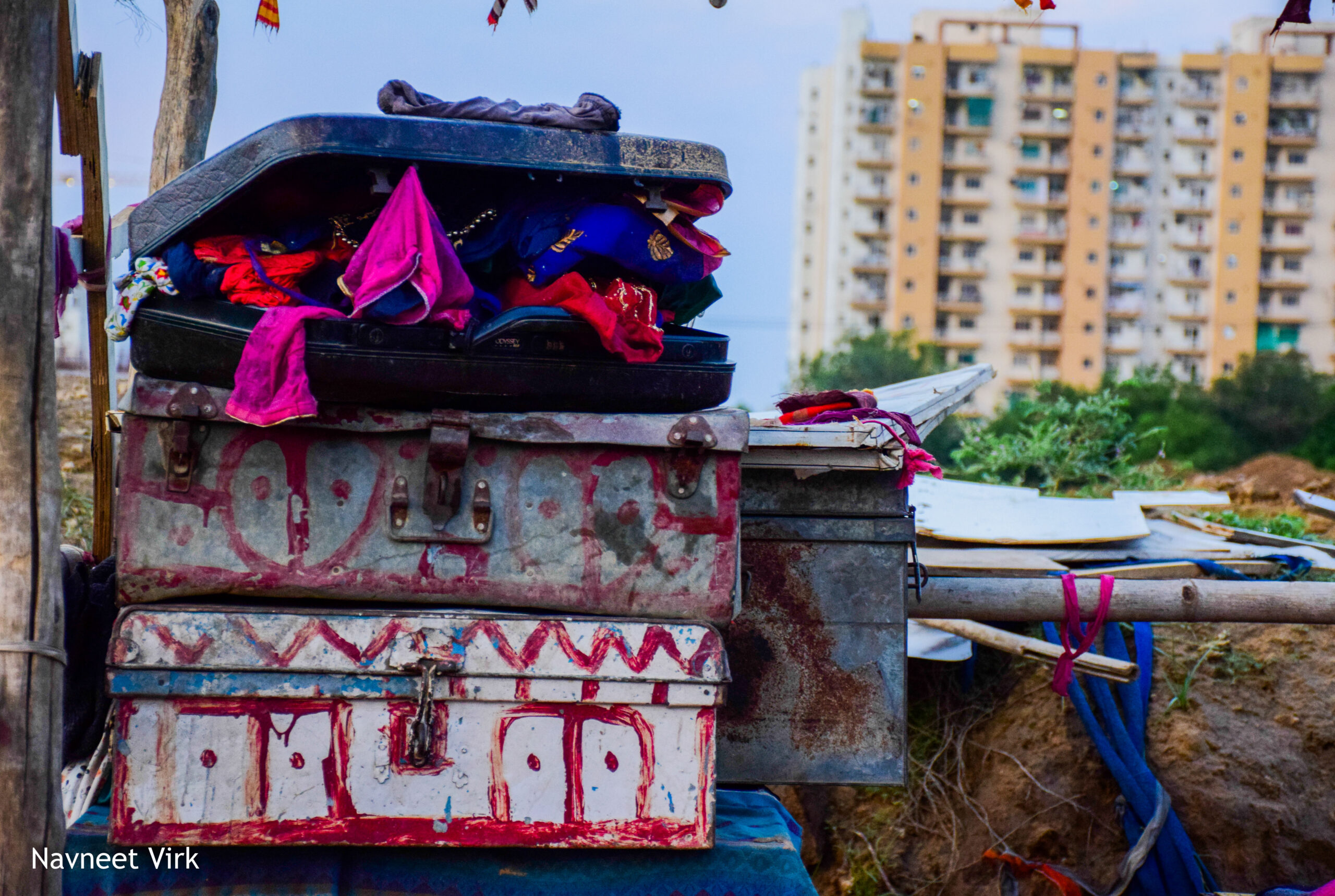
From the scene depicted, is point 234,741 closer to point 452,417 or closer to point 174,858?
point 174,858

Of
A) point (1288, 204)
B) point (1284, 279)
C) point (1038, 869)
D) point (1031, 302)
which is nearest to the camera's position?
point (1038, 869)

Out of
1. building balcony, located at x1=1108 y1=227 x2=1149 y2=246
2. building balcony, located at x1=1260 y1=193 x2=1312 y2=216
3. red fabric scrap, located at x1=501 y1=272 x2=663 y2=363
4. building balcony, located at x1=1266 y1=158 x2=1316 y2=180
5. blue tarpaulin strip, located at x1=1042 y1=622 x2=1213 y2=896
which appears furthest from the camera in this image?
building balcony, located at x1=1108 y1=227 x2=1149 y2=246

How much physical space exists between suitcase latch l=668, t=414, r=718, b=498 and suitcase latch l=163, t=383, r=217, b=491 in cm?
100

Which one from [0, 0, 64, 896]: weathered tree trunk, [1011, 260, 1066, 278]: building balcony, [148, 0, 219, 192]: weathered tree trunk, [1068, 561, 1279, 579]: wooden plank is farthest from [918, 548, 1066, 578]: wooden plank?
[1011, 260, 1066, 278]: building balcony

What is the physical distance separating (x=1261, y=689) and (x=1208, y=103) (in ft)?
188

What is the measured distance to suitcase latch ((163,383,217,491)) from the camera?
2396 mm

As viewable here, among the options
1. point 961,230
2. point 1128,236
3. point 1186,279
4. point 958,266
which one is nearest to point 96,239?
point 958,266

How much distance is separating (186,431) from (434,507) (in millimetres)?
551

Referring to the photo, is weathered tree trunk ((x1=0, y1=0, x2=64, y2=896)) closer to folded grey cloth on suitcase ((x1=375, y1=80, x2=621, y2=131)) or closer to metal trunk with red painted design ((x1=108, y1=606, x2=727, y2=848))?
metal trunk with red painted design ((x1=108, y1=606, x2=727, y2=848))

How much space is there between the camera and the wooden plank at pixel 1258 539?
217 inches

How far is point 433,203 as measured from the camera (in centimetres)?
270

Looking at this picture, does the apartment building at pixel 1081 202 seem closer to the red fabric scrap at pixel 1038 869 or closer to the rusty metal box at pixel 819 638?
the red fabric scrap at pixel 1038 869

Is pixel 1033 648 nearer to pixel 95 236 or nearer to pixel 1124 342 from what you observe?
pixel 95 236

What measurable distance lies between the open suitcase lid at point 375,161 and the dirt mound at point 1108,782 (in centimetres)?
343
